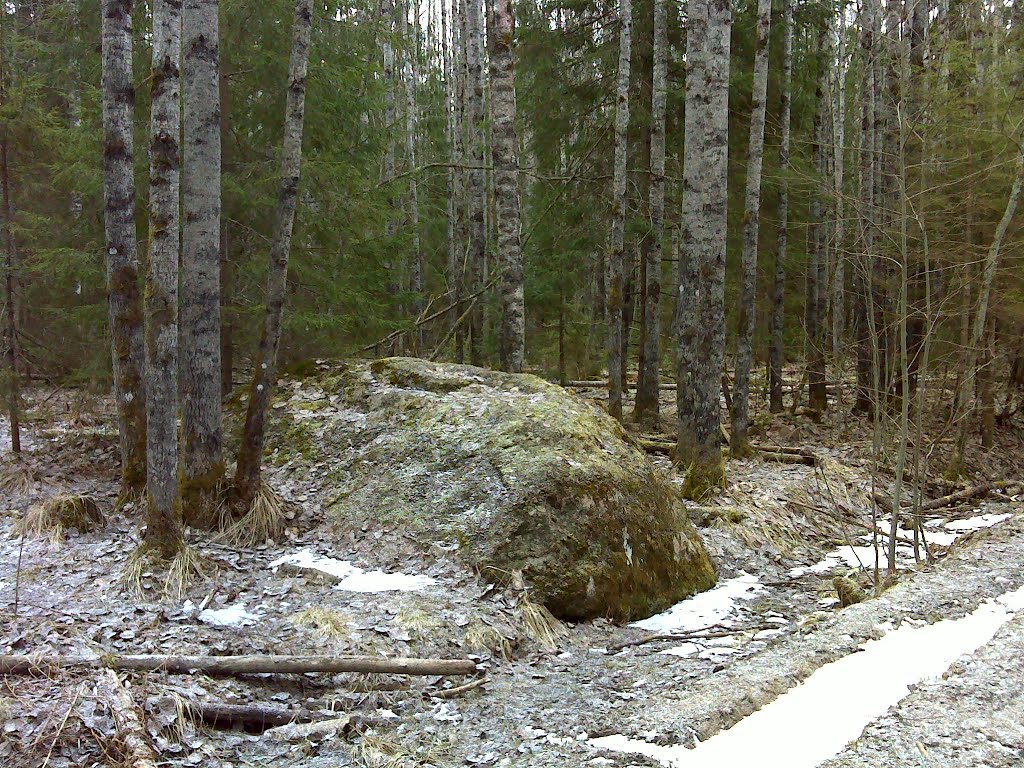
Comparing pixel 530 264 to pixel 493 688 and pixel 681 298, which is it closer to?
pixel 681 298

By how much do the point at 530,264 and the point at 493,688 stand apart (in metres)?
12.0

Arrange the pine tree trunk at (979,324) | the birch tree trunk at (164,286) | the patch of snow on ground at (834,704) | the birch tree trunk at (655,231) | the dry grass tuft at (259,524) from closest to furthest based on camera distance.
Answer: the patch of snow on ground at (834,704) < the birch tree trunk at (164,286) < the dry grass tuft at (259,524) < the pine tree trunk at (979,324) < the birch tree trunk at (655,231)

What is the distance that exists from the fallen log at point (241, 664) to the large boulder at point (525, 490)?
4.56 feet

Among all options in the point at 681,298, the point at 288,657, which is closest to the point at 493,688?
the point at 288,657

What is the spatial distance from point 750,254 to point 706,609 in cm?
656

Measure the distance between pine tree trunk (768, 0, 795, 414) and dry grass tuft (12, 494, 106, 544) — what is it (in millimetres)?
10603

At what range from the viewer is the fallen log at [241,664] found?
3955 mm

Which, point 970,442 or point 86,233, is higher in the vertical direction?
point 86,233

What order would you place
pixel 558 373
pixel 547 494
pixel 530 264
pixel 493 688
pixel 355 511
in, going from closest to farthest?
pixel 493 688 < pixel 547 494 < pixel 355 511 < pixel 530 264 < pixel 558 373

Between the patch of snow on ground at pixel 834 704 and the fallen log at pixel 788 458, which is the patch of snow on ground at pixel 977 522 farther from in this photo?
the patch of snow on ground at pixel 834 704

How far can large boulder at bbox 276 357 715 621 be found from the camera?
602 cm

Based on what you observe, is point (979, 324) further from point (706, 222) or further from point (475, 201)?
point (475, 201)

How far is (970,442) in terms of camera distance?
43.7 feet

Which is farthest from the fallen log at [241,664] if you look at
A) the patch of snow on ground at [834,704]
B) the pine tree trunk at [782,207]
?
the pine tree trunk at [782,207]
